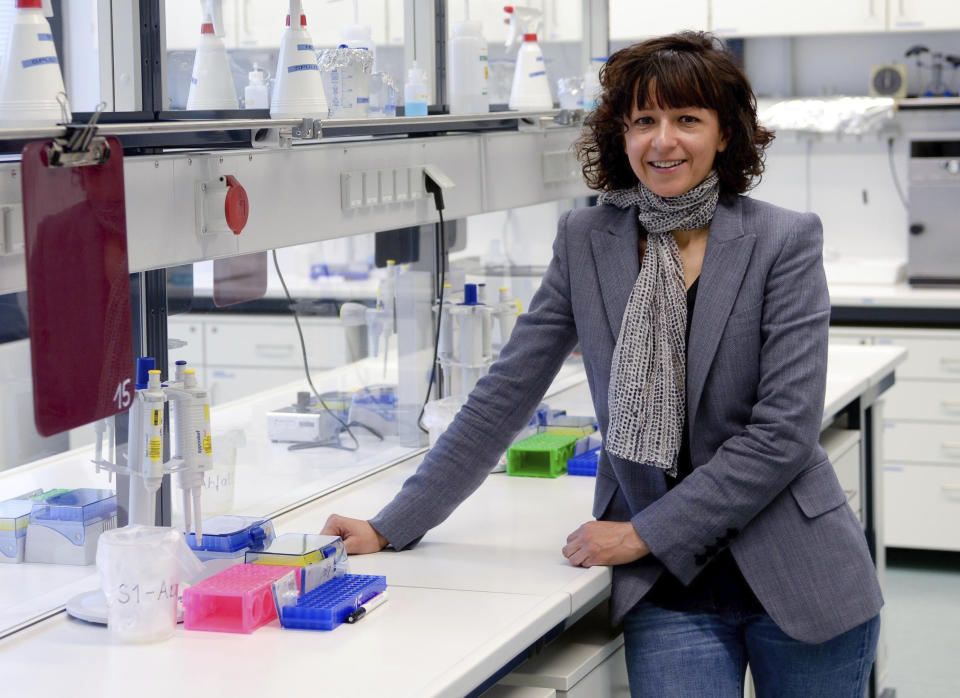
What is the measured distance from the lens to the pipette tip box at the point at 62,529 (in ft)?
5.82

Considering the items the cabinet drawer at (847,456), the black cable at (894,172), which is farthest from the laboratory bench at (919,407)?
the cabinet drawer at (847,456)

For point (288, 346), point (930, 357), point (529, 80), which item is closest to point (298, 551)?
point (288, 346)

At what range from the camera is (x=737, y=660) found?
1.80m

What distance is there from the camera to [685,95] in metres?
1.76

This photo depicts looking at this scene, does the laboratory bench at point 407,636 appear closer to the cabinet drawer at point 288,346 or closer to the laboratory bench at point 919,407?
the cabinet drawer at point 288,346

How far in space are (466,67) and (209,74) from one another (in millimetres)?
811

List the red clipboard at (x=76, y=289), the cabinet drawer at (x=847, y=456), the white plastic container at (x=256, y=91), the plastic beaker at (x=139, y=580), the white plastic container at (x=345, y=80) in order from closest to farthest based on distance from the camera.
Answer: the red clipboard at (x=76, y=289)
the plastic beaker at (x=139, y=580)
the white plastic container at (x=256, y=91)
the white plastic container at (x=345, y=80)
the cabinet drawer at (x=847, y=456)

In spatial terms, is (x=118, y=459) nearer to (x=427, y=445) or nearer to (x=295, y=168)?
(x=295, y=168)

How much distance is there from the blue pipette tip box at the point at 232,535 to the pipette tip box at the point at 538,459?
0.67 meters

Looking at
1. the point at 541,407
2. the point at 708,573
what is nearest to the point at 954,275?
the point at 541,407

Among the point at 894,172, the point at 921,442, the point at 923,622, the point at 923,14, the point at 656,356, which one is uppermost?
the point at 923,14

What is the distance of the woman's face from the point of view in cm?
177

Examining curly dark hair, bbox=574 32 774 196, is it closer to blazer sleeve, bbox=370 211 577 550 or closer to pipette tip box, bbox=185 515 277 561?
blazer sleeve, bbox=370 211 577 550

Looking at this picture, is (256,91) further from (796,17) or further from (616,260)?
(796,17)
